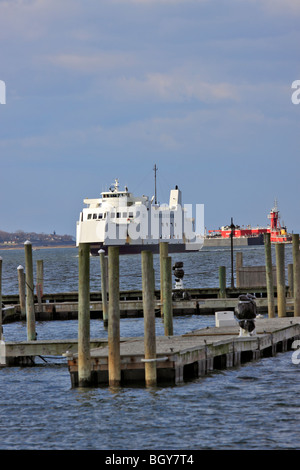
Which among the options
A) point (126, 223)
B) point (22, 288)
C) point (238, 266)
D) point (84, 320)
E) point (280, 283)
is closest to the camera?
point (84, 320)

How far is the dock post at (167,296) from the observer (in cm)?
2364

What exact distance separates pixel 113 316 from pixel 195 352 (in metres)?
2.43

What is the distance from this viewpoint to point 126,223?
104750 mm

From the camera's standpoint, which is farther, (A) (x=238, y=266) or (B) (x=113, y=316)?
(A) (x=238, y=266)

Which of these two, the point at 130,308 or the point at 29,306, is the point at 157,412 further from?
the point at 130,308

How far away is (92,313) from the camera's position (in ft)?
111

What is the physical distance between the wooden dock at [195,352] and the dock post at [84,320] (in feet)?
0.73

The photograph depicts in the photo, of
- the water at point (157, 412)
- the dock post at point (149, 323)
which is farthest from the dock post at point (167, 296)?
the dock post at point (149, 323)

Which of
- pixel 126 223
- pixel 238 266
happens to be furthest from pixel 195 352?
pixel 126 223

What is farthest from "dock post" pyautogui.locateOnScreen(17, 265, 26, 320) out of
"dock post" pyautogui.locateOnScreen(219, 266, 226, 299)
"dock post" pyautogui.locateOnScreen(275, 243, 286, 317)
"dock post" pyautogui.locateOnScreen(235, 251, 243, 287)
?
"dock post" pyautogui.locateOnScreen(235, 251, 243, 287)

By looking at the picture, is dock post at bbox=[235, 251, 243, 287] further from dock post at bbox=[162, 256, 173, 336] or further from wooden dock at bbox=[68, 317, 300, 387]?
wooden dock at bbox=[68, 317, 300, 387]

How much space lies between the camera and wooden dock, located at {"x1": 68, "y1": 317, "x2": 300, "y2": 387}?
17.6 metres
